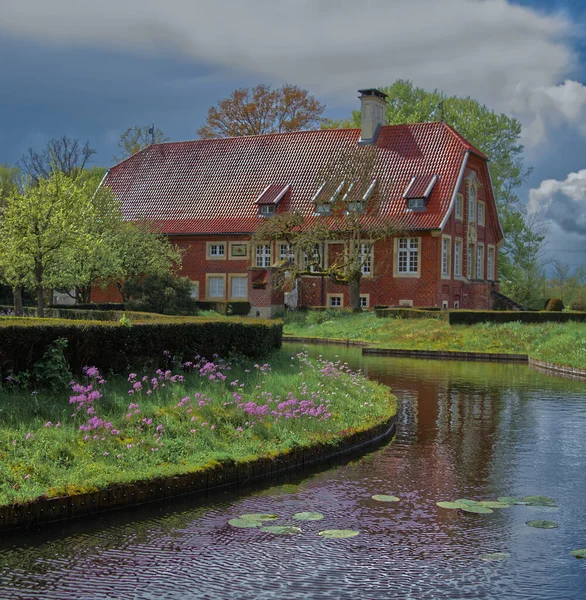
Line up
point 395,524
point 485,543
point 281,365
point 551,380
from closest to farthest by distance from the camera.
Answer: point 485,543 → point 395,524 → point 281,365 → point 551,380

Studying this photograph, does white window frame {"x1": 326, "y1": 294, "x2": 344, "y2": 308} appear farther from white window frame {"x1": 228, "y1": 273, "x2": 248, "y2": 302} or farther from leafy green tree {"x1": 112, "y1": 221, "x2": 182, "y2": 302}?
leafy green tree {"x1": 112, "y1": 221, "x2": 182, "y2": 302}

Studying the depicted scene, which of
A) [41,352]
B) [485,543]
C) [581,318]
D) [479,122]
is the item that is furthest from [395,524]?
[479,122]

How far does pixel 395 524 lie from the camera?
8.33 m

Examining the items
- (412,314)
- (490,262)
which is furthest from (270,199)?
(412,314)

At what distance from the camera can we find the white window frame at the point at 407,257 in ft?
151

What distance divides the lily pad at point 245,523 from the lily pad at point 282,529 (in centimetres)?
12

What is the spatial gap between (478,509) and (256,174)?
1744 inches

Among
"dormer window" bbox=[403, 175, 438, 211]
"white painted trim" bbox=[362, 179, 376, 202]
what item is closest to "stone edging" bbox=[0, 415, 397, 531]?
"white painted trim" bbox=[362, 179, 376, 202]

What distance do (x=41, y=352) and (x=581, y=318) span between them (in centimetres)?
2476

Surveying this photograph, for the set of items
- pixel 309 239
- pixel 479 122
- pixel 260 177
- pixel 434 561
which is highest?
pixel 479 122

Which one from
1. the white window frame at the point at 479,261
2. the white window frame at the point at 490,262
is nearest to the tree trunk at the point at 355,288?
the white window frame at the point at 479,261

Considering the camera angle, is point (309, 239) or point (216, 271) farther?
point (216, 271)

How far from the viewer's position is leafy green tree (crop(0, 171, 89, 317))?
92.9ft

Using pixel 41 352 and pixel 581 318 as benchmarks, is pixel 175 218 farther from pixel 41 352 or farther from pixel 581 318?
pixel 41 352
